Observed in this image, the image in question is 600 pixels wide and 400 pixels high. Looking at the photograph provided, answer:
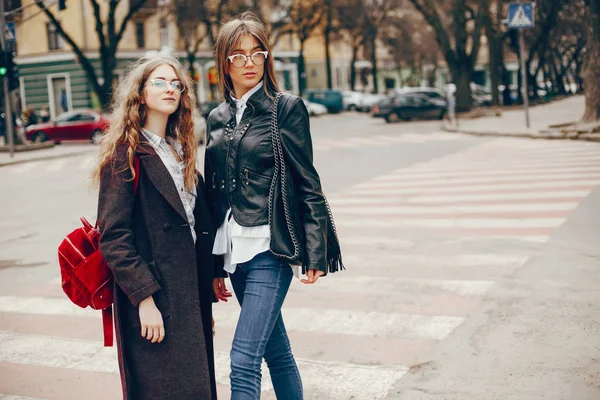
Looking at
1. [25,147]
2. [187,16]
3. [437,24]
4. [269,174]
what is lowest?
[25,147]

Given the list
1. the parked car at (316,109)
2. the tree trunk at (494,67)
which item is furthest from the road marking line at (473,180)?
the parked car at (316,109)

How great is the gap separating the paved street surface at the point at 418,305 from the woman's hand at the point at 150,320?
73 cm

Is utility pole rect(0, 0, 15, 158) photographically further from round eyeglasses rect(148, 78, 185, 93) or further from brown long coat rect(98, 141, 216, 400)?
brown long coat rect(98, 141, 216, 400)

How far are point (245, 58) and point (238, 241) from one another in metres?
0.76

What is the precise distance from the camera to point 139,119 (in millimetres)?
3146

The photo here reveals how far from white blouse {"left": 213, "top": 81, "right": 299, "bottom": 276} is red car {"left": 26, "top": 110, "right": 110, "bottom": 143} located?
29052mm

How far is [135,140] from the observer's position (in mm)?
3064

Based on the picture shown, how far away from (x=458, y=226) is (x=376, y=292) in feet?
9.48

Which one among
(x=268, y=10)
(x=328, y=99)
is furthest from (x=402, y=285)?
(x=268, y=10)

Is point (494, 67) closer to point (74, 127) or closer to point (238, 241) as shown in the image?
point (74, 127)

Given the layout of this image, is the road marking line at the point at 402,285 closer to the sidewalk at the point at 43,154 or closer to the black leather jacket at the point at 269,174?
the black leather jacket at the point at 269,174

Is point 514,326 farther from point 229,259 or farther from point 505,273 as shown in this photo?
point 229,259

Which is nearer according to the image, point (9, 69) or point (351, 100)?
point (9, 69)

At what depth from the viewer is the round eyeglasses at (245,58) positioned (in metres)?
3.25
